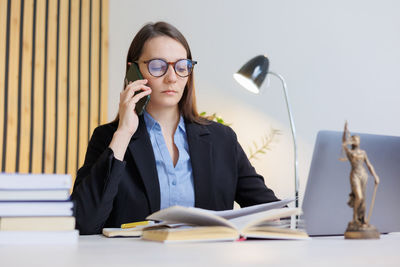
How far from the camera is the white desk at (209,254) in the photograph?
0.80 metres

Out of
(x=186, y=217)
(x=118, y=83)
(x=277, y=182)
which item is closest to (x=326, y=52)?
(x=277, y=182)

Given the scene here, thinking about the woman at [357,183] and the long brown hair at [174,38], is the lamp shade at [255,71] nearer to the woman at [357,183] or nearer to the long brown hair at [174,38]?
the long brown hair at [174,38]

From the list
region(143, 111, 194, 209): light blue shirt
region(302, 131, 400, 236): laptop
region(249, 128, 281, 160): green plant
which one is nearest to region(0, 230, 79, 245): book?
region(302, 131, 400, 236): laptop

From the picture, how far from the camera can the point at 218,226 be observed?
1.15 meters

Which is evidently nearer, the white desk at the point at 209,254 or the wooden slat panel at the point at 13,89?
the white desk at the point at 209,254

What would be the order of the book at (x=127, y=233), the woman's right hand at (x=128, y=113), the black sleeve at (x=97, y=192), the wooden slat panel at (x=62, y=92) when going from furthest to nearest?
1. the wooden slat panel at (x=62, y=92)
2. the woman's right hand at (x=128, y=113)
3. the black sleeve at (x=97, y=192)
4. the book at (x=127, y=233)

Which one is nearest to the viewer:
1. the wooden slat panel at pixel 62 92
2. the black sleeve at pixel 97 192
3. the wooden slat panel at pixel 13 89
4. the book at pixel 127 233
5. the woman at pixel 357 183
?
the woman at pixel 357 183

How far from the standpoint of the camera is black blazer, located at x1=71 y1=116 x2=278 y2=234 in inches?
67.9

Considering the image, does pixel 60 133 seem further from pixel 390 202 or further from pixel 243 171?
pixel 390 202

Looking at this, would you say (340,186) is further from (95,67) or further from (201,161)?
(95,67)

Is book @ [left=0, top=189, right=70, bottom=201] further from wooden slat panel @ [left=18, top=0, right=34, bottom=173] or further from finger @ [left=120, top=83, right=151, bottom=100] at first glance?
wooden slat panel @ [left=18, top=0, right=34, bottom=173]

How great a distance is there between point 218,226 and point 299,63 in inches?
111

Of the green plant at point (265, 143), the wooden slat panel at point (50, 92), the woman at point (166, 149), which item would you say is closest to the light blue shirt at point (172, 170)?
the woman at point (166, 149)

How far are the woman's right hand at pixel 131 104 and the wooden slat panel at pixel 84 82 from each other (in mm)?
2270
